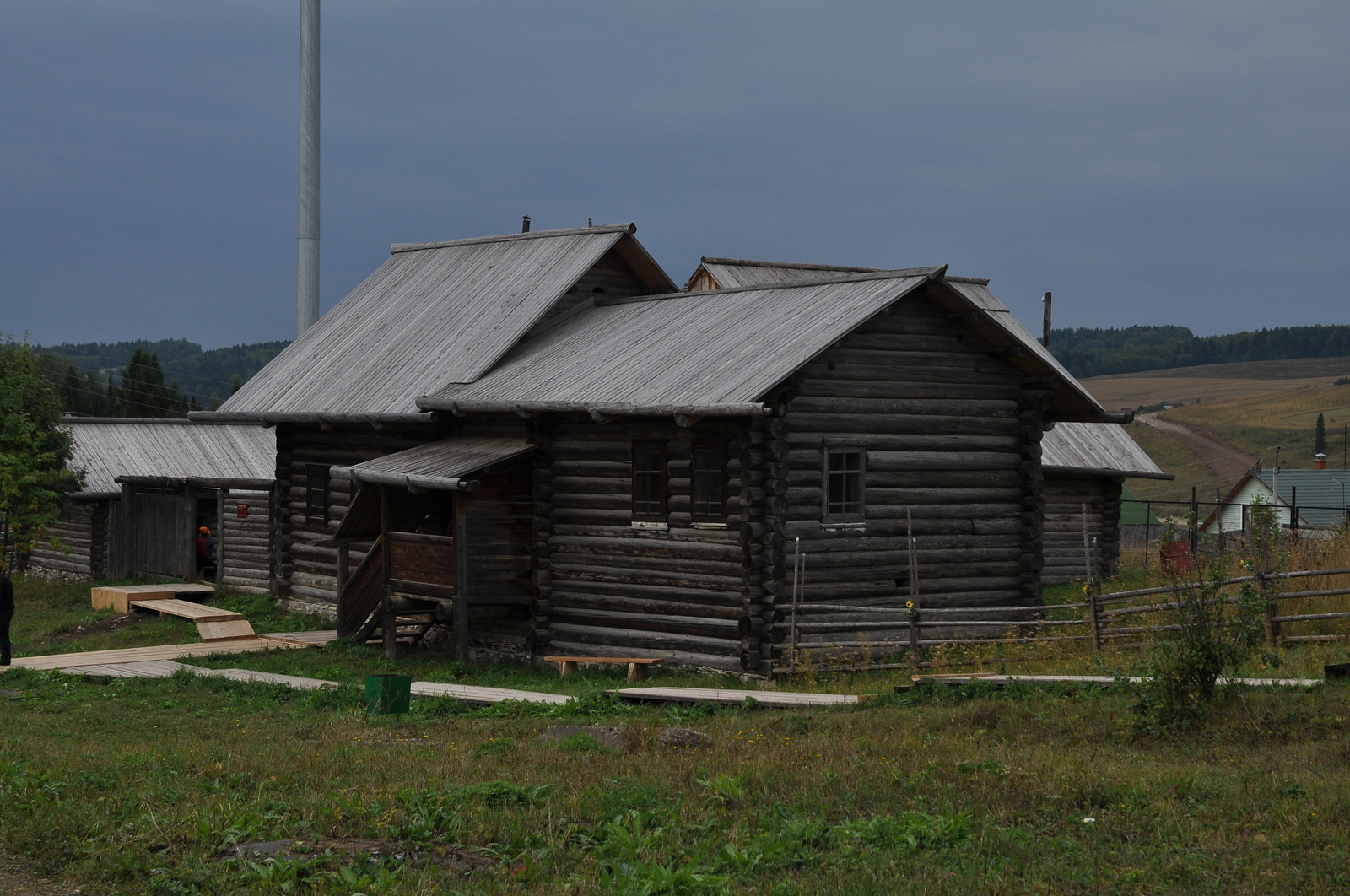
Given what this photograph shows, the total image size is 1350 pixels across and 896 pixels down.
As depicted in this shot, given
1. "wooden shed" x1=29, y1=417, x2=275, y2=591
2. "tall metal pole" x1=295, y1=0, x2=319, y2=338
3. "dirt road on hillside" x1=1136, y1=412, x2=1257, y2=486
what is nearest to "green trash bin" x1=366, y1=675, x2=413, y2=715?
"wooden shed" x1=29, y1=417, x2=275, y2=591

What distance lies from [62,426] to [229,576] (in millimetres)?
9145

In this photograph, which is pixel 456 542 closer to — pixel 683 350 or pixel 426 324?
pixel 683 350

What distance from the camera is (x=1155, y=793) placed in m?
9.91

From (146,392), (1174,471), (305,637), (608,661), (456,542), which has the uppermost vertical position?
(146,392)

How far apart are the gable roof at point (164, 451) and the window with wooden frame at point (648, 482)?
1772cm

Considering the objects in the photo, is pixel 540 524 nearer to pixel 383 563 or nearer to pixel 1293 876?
pixel 383 563

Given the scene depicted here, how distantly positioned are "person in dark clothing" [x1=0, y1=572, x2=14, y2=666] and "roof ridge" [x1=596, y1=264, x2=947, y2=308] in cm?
1118

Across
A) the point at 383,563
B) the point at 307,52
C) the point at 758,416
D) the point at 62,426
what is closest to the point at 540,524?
the point at 383,563

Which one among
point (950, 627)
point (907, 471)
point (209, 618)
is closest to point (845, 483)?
point (907, 471)

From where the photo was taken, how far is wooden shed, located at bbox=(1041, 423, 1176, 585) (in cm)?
3192

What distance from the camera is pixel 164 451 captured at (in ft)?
123

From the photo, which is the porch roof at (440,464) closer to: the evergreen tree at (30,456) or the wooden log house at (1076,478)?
the wooden log house at (1076,478)

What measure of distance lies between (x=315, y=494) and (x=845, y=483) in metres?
12.5

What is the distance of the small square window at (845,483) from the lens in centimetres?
1967
